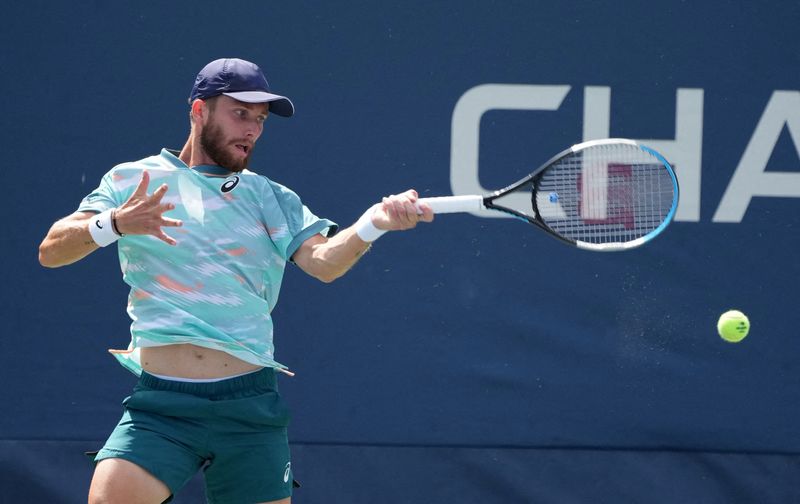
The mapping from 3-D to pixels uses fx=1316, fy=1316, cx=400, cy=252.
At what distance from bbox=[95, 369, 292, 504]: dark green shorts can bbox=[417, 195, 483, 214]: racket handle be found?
0.70 metres

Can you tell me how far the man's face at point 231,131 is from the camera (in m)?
3.51

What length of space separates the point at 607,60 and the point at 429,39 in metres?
0.63

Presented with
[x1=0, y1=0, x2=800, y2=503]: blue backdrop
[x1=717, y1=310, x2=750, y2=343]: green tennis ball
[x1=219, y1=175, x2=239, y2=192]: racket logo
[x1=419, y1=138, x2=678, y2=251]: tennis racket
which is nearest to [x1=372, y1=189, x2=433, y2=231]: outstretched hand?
[x1=219, y1=175, x2=239, y2=192]: racket logo

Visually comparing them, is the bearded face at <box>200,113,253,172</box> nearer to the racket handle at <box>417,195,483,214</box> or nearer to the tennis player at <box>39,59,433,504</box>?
the tennis player at <box>39,59,433,504</box>

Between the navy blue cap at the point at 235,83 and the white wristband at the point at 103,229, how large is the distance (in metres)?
0.51

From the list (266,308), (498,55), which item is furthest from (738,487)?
(266,308)

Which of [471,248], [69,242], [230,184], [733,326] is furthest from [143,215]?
[733,326]

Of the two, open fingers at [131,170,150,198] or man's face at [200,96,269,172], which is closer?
open fingers at [131,170,150,198]

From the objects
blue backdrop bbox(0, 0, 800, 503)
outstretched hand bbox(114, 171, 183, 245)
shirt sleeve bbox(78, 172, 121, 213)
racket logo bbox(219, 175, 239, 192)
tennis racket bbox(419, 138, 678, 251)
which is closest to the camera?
outstretched hand bbox(114, 171, 183, 245)

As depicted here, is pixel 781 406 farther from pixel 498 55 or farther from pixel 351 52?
pixel 351 52

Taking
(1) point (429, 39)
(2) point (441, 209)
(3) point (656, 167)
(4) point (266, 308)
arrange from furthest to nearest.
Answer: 1. (1) point (429, 39)
2. (3) point (656, 167)
3. (4) point (266, 308)
4. (2) point (441, 209)

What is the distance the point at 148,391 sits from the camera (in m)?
3.38

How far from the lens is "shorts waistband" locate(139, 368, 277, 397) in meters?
3.38

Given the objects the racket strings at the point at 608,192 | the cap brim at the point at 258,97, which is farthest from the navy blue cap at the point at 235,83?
the racket strings at the point at 608,192
